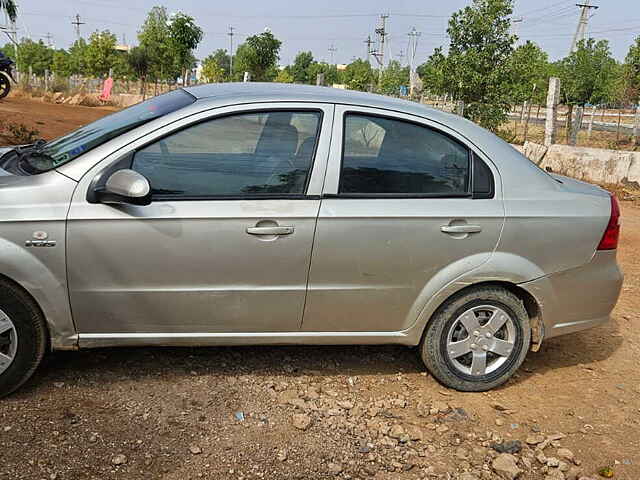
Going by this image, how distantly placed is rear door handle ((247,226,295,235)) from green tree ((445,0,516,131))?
1532 cm

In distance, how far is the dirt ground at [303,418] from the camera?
3232 millimetres

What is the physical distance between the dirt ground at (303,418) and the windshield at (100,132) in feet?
4.03

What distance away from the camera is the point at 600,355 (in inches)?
192

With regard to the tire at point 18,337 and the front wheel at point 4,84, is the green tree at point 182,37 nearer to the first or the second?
the front wheel at point 4,84

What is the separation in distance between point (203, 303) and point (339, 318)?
784mm

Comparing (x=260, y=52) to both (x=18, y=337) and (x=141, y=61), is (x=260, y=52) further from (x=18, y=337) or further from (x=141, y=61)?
(x=18, y=337)

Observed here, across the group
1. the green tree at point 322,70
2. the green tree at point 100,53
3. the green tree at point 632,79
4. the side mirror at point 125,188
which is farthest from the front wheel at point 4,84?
the green tree at point 322,70

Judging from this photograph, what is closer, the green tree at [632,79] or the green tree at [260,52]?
the green tree at [632,79]

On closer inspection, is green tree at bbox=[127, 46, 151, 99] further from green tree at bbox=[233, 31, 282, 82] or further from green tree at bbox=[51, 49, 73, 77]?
green tree at bbox=[51, 49, 73, 77]

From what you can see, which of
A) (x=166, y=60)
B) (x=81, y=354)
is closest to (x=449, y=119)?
(x=81, y=354)

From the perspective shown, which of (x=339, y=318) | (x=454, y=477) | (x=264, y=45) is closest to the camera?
(x=454, y=477)

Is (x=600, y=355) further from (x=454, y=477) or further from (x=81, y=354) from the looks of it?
(x=81, y=354)

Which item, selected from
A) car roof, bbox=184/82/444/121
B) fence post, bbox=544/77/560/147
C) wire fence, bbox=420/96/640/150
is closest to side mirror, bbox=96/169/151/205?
car roof, bbox=184/82/444/121

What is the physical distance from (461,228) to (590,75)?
3033cm
